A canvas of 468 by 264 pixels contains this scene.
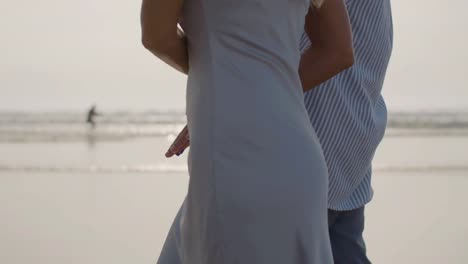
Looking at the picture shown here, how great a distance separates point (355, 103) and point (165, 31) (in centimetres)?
63

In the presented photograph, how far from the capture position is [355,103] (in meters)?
2.07

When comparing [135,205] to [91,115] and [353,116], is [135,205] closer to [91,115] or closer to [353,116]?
[353,116]

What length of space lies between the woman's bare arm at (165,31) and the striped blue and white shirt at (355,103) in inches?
19.7

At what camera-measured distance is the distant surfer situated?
348 inches

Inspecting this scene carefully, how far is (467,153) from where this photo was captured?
657cm

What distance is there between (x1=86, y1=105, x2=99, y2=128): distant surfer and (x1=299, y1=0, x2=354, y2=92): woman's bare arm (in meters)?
7.07

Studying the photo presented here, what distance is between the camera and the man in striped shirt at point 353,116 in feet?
6.70

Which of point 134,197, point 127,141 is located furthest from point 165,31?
point 127,141

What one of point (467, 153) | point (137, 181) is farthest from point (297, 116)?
point (467, 153)

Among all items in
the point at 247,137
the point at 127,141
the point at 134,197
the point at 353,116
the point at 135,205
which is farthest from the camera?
the point at 127,141

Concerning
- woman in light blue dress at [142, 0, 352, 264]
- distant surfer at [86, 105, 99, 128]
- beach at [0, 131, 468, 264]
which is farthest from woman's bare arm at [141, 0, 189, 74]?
distant surfer at [86, 105, 99, 128]

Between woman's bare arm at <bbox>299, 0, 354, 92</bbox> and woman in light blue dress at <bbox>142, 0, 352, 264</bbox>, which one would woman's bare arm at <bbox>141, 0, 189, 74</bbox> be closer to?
woman in light blue dress at <bbox>142, 0, 352, 264</bbox>

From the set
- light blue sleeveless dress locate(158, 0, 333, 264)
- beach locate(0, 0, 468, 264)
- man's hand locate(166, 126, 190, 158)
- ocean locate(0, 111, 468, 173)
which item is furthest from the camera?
ocean locate(0, 111, 468, 173)

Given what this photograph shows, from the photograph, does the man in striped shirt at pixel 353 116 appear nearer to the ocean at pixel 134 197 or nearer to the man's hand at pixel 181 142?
the man's hand at pixel 181 142
